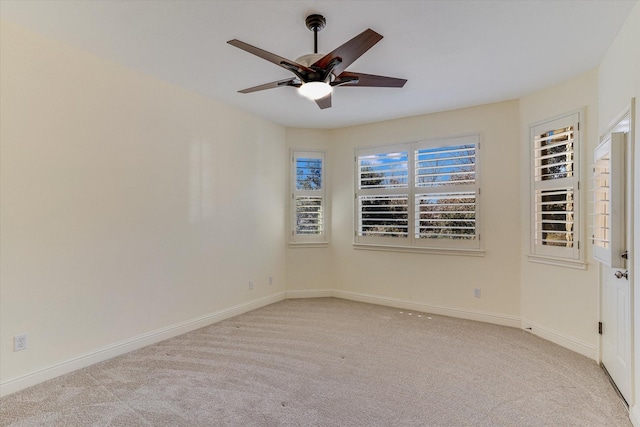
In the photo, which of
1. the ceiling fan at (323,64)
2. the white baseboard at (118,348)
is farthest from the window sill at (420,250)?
the ceiling fan at (323,64)

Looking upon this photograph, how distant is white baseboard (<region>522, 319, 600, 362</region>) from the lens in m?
3.12

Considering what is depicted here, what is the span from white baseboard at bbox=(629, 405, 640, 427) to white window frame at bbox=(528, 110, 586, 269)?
4.62 ft

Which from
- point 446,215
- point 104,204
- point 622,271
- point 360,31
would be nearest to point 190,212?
point 104,204

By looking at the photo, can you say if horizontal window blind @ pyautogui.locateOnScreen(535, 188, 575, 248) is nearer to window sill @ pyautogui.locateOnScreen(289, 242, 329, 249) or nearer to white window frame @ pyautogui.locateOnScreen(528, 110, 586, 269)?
white window frame @ pyautogui.locateOnScreen(528, 110, 586, 269)

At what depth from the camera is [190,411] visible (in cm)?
226

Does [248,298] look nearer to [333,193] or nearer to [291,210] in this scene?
[291,210]

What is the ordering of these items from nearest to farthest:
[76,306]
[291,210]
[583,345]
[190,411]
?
1. [190,411]
2. [76,306]
3. [583,345]
4. [291,210]

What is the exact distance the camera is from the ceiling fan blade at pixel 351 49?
1854mm

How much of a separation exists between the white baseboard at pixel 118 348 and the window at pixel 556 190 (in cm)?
367

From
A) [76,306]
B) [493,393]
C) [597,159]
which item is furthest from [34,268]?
[597,159]

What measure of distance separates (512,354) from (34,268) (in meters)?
4.17

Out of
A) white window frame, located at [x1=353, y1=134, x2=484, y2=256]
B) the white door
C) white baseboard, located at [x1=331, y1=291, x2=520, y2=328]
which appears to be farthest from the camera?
white window frame, located at [x1=353, y1=134, x2=484, y2=256]

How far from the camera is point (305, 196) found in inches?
212

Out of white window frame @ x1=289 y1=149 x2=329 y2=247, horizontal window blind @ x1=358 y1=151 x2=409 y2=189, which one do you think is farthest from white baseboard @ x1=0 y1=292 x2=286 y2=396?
horizontal window blind @ x1=358 y1=151 x2=409 y2=189
